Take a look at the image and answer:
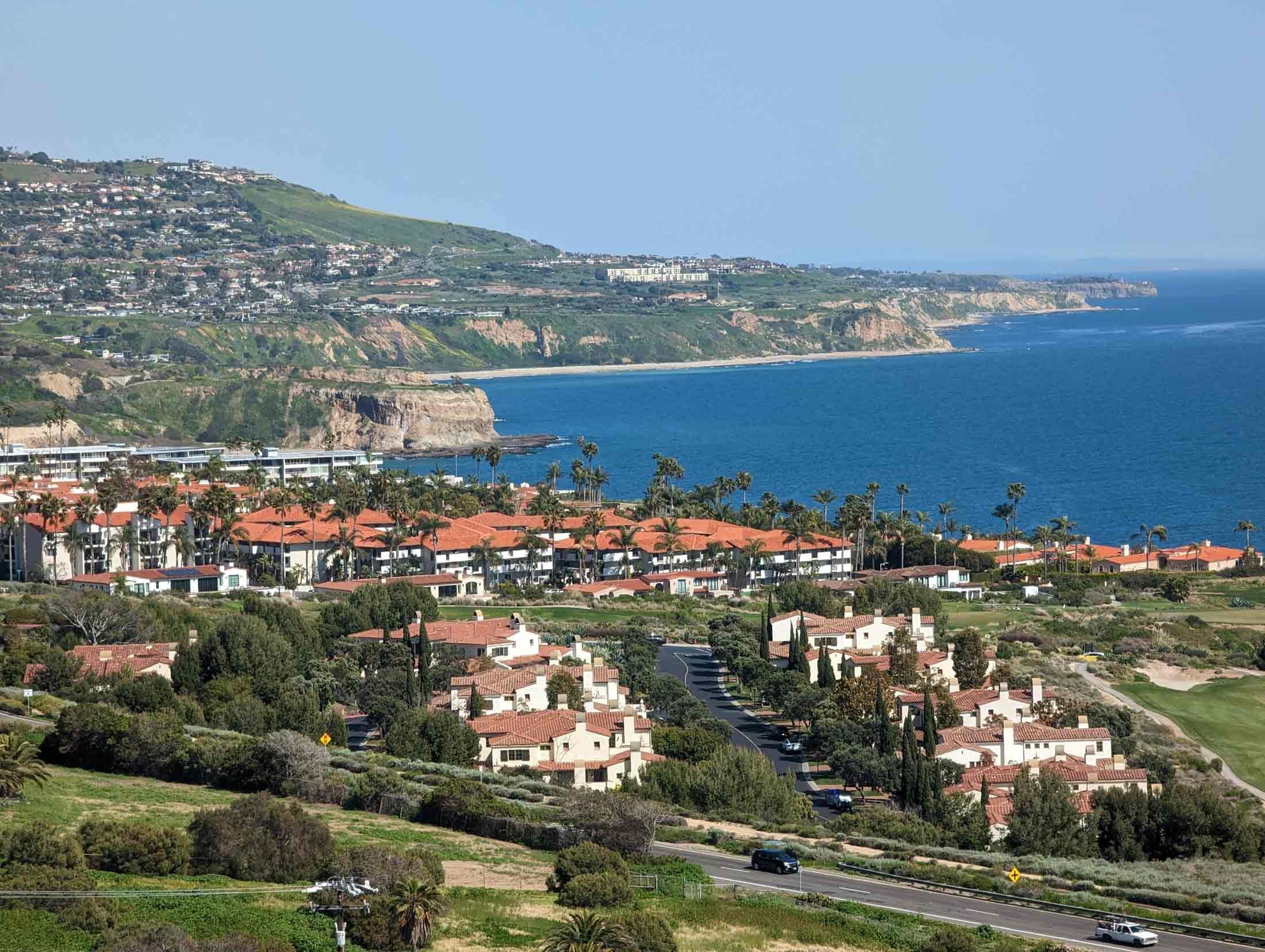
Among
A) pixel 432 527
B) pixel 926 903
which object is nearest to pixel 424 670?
pixel 926 903

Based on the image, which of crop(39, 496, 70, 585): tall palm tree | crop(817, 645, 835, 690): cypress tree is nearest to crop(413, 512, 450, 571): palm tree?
crop(39, 496, 70, 585): tall palm tree

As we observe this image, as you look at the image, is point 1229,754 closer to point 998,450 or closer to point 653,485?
point 653,485

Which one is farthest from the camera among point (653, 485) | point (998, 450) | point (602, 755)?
point (998, 450)

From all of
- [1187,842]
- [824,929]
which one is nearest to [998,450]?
[1187,842]

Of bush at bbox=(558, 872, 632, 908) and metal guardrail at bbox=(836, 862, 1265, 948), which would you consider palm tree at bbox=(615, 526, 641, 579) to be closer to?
metal guardrail at bbox=(836, 862, 1265, 948)

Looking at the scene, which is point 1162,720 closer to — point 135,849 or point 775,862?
point 775,862
